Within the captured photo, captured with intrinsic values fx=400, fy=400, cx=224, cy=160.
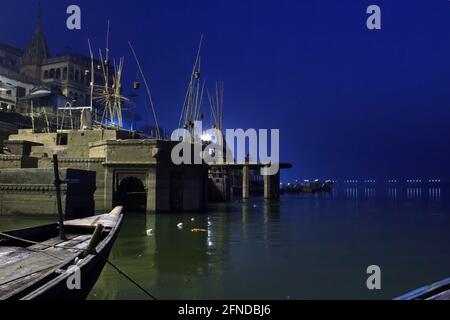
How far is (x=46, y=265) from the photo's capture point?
32.2 feet

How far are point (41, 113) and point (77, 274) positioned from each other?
7366 centimetres

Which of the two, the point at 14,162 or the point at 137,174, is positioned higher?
the point at 14,162

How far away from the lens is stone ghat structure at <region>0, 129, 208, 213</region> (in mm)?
37469

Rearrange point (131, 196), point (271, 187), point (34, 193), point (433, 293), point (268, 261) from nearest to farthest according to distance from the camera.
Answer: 1. point (433, 293)
2. point (268, 261)
3. point (34, 193)
4. point (131, 196)
5. point (271, 187)

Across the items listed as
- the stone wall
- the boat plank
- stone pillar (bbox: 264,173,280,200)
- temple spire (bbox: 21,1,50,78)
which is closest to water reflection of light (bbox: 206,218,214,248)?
the boat plank

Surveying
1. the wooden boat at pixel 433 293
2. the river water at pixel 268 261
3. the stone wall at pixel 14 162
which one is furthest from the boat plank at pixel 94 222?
the stone wall at pixel 14 162

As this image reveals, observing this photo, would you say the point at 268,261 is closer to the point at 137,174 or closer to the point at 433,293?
the point at 433,293

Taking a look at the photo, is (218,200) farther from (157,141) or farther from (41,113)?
(41,113)

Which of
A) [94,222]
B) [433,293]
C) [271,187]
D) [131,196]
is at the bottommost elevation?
[271,187]

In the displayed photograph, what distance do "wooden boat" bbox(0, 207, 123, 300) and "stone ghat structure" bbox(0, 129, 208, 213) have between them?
21.7 meters

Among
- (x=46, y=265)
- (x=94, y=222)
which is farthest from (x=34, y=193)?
(x=46, y=265)

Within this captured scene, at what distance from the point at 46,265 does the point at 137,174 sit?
28.4m

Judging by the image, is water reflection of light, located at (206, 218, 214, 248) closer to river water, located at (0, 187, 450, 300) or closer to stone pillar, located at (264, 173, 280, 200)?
river water, located at (0, 187, 450, 300)

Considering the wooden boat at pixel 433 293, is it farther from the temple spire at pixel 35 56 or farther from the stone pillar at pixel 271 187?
Result: the temple spire at pixel 35 56
